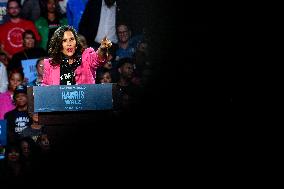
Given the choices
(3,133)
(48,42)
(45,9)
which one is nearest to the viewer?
(3,133)

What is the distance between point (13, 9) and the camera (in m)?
6.96

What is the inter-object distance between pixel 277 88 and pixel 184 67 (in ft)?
4.66

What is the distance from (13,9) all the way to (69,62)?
10.8 feet

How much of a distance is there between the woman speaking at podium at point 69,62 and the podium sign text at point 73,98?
0.49 meters

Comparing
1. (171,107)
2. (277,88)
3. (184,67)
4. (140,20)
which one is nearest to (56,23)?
(140,20)

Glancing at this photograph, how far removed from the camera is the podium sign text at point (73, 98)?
11.1 ft

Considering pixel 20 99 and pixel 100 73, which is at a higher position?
pixel 100 73

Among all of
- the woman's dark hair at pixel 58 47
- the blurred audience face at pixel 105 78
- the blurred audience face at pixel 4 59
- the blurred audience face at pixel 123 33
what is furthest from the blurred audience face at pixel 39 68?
the woman's dark hair at pixel 58 47

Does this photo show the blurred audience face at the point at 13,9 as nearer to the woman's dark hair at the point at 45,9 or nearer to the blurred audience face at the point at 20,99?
the woman's dark hair at the point at 45,9

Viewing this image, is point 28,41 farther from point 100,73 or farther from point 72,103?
point 72,103

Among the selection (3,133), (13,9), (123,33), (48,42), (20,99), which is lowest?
(3,133)

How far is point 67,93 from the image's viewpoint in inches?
134

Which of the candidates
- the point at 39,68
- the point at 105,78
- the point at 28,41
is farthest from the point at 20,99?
the point at 105,78

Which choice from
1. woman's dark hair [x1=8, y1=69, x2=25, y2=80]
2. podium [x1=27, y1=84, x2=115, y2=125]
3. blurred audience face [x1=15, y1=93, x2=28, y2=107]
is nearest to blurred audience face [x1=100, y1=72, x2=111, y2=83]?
blurred audience face [x1=15, y1=93, x2=28, y2=107]
